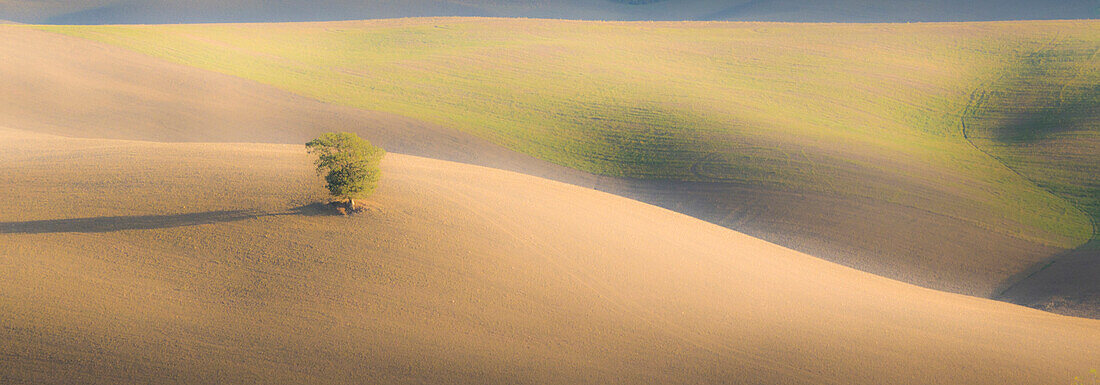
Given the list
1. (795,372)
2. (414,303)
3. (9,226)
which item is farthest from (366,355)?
(9,226)

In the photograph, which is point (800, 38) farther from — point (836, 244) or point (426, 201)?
point (426, 201)

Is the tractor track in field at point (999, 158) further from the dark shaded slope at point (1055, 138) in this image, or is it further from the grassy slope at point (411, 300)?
the grassy slope at point (411, 300)

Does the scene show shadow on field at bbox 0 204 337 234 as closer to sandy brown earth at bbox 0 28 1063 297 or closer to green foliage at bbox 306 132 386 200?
green foliage at bbox 306 132 386 200

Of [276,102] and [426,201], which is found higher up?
[276,102]

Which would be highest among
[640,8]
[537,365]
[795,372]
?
[640,8]

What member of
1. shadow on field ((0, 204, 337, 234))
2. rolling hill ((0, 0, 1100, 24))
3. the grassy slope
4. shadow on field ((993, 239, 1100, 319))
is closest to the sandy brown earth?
shadow on field ((993, 239, 1100, 319))

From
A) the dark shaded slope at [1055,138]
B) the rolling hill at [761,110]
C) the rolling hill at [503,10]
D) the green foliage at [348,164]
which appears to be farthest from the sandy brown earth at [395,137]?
the rolling hill at [503,10]
